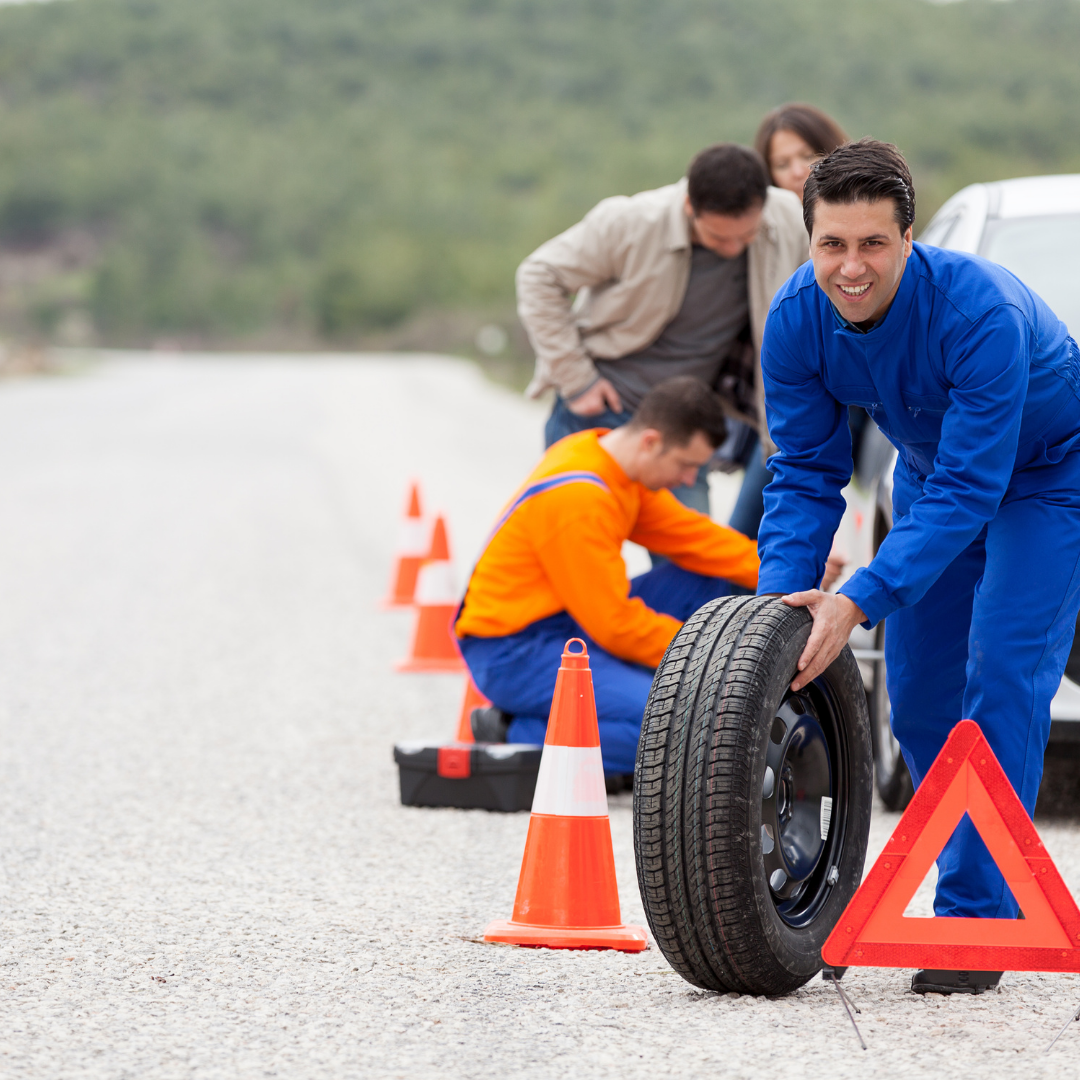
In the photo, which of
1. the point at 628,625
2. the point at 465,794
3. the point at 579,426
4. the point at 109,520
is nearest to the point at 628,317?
the point at 579,426

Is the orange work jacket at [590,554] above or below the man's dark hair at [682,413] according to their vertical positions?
below

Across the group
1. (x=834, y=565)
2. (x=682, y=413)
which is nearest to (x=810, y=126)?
(x=682, y=413)

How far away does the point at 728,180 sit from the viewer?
17.8 ft

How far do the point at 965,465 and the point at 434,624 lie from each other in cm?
469

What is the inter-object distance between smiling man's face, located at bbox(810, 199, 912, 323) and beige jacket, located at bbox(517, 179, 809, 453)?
2514 millimetres

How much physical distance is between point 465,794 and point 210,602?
463 cm

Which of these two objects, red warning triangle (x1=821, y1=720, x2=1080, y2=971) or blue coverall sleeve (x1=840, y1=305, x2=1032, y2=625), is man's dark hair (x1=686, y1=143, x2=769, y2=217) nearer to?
blue coverall sleeve (x1=840, y1=305, x2=1032, y2=625)

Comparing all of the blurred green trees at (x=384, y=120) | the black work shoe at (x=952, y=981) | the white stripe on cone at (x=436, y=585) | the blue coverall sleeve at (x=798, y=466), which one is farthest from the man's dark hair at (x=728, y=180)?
the blurred green trees at (x=384, y=120)

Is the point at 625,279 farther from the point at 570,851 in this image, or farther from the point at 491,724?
the point at 570,851

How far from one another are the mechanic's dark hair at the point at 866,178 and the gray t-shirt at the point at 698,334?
259 centimetres

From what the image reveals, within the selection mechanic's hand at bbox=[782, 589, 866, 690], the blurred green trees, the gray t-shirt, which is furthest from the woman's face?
the blurred green trees

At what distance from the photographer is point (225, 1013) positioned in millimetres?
3336

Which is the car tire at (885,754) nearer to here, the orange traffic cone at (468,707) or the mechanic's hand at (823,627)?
the orange traffic cone at (468,707)

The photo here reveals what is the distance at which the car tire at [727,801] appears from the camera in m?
3.27
